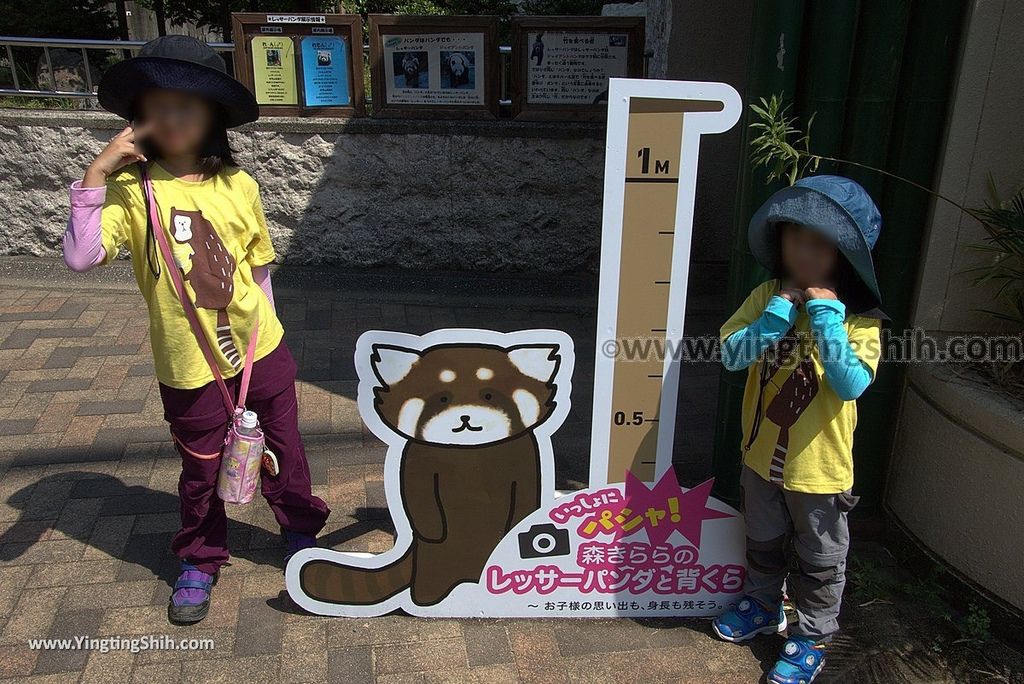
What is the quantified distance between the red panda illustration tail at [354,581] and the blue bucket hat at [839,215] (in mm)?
1473

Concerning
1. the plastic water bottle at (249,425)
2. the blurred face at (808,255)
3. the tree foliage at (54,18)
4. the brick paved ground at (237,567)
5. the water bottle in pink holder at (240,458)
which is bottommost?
the brick paved ground at (237,567)

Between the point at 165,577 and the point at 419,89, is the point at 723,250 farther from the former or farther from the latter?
the point at 165,577

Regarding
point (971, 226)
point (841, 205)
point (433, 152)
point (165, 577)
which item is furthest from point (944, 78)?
point (433, 152)

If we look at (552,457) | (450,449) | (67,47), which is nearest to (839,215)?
(552,457)

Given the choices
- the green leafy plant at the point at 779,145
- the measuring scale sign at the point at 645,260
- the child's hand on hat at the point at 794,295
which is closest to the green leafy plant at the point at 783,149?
the green leafy plant at the point at 779,145

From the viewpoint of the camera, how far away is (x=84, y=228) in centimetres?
211

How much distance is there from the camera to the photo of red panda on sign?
2.38 metres

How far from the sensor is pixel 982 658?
2.46 m

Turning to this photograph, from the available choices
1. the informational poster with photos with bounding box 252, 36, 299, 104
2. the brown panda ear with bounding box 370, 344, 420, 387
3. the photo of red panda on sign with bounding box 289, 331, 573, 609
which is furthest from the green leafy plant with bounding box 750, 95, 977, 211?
the informational poster with photos with bounding box 252, 36, 299, 104

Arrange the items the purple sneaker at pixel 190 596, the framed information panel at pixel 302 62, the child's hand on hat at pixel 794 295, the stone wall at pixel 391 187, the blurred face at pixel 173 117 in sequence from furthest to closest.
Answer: the stone wall at pixel 391 187, the framed information panel at pixel 302 62, the purple sneaker at pixel 190 596, the blurred face at pixel 173 117, the child's hand on hat at pixel 794 295

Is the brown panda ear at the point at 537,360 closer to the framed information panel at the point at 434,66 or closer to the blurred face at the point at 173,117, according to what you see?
the blurred face at the point at 173,117

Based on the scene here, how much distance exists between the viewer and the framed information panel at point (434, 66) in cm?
543

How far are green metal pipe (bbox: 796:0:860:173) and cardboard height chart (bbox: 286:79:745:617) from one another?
529mm

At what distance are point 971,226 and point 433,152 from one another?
3.69 meters
